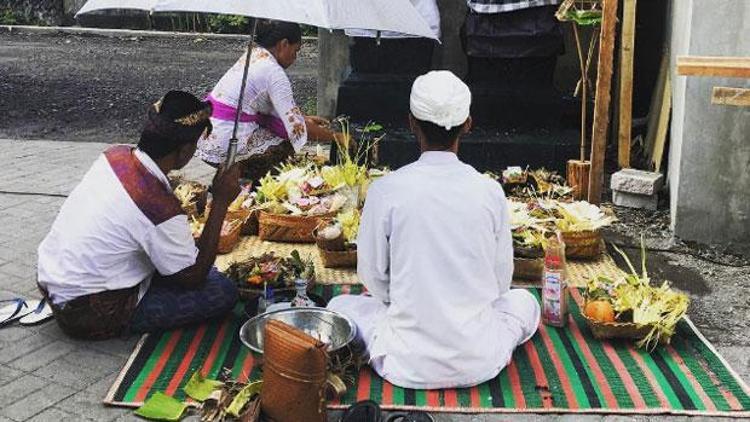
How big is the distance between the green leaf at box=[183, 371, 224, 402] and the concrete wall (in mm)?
3684

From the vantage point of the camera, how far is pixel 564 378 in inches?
155

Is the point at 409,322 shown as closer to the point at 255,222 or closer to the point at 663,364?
the point at 663,364

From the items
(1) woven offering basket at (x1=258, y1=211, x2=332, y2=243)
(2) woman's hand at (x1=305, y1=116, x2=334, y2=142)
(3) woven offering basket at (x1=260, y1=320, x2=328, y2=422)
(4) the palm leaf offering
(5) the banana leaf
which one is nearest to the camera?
(3) woven offering basket at (x1=260, y1=320, x2=328, y2=422)

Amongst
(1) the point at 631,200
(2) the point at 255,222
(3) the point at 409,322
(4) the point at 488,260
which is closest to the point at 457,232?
(4) the point at 488,260

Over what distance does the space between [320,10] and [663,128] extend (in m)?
4.45

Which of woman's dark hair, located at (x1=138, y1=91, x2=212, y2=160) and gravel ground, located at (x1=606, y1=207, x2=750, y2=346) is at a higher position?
woman's dark hair, located at (x1=138, y1=91, x2=212, y2=160)

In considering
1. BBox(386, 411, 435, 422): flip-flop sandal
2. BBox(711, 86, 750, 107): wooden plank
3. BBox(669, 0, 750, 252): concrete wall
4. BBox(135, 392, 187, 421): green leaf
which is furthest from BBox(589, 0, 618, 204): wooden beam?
BBox(135, 392, 187, 421): green leaf

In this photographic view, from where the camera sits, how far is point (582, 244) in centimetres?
552

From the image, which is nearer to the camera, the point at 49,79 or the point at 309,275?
the point at 309,275

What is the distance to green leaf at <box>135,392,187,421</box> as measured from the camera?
3.59 meters

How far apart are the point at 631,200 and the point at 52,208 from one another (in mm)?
4394

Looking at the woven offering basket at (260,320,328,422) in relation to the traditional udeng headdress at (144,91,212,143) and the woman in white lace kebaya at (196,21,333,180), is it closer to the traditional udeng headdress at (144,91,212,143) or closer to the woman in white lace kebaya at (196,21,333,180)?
the traditional udeng headdress at (144,91,212,143)

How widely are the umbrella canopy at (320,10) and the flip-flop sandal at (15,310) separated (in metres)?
1.67

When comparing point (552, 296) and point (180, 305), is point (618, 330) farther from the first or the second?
point (180, 305)
